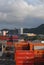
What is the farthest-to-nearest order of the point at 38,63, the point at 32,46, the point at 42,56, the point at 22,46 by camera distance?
the point at 22,46, the point at 32,46, the point at 42,56, the point at 38,63

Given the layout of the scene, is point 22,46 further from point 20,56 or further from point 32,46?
point 20,56

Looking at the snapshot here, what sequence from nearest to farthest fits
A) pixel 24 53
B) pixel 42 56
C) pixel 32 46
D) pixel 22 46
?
pixel 24 53 < pixel 42 56 < pixel 32 46 < pixel 22 46

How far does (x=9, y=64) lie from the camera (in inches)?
1470

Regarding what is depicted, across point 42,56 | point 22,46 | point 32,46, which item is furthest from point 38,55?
point 22,46

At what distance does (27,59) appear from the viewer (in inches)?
1228

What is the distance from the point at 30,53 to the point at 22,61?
1449 millimetres

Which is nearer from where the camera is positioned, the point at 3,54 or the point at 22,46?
the point at 3,54

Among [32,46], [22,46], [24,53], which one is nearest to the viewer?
[24,53]

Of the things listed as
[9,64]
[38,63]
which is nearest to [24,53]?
[38,63]

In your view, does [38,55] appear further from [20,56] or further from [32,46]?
[32,46]

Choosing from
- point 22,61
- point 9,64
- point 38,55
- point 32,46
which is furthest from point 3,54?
point 22,61

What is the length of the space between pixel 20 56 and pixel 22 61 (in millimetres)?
746

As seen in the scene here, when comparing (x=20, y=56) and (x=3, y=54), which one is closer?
(x=20, y=56)

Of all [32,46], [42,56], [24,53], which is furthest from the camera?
[32,46]
